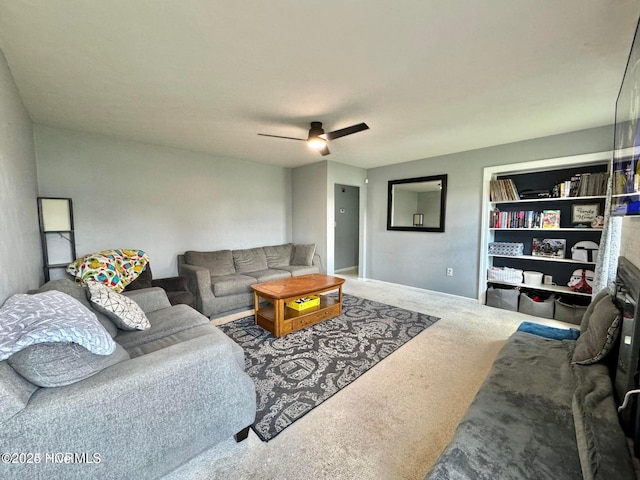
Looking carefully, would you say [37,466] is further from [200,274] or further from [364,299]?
[364,299]

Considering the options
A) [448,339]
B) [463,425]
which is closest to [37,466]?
[463,425]

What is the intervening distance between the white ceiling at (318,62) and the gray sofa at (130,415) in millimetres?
1733

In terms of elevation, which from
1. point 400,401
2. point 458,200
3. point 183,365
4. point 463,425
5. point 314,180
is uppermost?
point 314,180

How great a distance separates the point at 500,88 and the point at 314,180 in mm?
3191

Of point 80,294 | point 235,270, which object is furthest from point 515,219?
point 80,294

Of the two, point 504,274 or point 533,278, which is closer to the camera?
point 533,278

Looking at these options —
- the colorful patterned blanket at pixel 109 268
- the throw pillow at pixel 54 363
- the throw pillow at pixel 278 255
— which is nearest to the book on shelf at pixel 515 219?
the throw pillow at pixel 278 255

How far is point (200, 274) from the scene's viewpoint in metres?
3.35

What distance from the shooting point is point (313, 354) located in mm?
2428

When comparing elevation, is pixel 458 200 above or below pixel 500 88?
below

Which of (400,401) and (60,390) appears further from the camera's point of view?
(400,401)

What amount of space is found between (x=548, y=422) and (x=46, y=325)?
220 centimetres

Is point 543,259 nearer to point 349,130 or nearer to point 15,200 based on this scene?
point 349,130

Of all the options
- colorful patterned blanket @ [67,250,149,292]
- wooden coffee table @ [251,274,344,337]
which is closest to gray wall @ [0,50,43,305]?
colorful patterned blanket @ [67,250,149,292]
